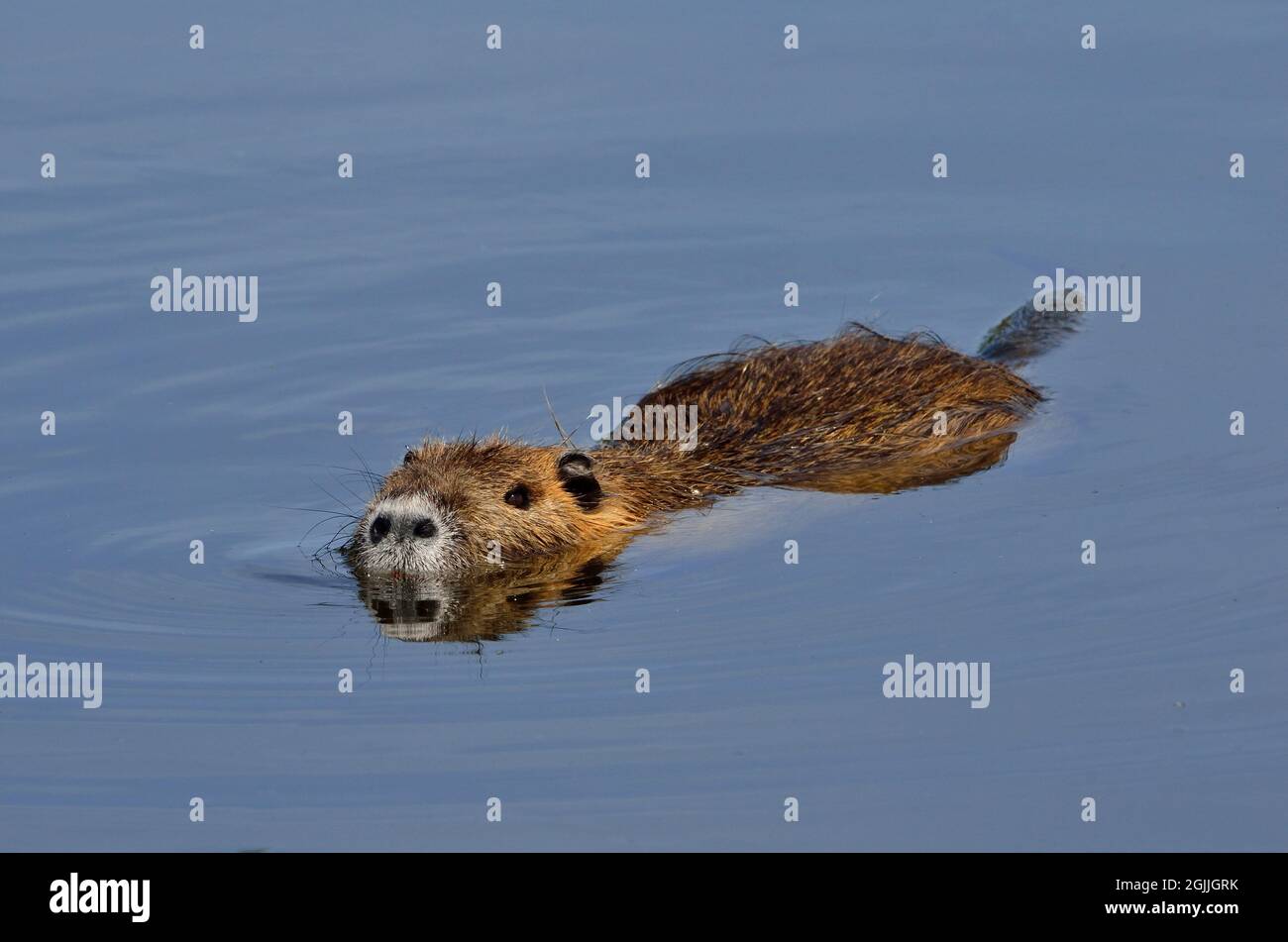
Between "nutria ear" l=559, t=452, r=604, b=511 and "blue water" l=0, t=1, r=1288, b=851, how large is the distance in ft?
1.34

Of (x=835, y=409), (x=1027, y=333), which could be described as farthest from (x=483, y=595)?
(x=1027, y=333)

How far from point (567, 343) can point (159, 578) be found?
371 centimetres

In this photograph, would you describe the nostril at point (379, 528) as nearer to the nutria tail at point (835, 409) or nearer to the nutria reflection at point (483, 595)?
the nutria reflection at point (483, 595)

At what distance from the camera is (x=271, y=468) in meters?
10.5

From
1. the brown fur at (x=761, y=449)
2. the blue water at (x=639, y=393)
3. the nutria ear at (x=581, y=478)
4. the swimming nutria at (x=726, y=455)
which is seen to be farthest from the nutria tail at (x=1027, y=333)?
the nutria ear at (x=581, y=478)

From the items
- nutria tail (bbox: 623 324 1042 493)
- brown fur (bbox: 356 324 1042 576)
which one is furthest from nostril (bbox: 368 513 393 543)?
nutria tail (bbox: 623 324 1042 493)

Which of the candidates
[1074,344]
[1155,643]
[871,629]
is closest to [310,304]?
[1074,344]

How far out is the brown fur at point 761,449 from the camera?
9.34m

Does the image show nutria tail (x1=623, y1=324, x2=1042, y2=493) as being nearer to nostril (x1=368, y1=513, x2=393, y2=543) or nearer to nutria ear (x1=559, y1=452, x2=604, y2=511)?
nutria ear (x1=559, y1=452, x2=604, y2=511)

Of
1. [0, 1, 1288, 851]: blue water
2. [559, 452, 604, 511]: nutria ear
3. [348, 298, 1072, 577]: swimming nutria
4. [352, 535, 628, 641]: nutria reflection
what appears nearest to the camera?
[0, 1, 1288, 851]: blue water

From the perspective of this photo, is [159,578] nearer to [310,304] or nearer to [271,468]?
[271,468]

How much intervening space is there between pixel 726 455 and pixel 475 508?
141cm

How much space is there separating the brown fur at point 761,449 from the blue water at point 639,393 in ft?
0.70

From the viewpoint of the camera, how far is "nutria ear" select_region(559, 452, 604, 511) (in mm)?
9508
